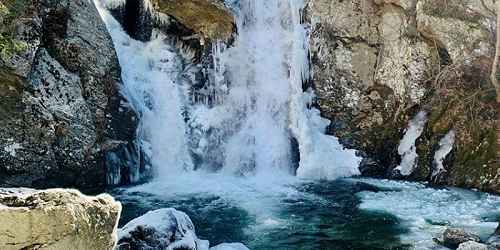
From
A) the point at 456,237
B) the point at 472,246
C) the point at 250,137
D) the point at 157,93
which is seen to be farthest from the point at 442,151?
the point at 157,93

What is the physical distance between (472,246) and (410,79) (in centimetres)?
740

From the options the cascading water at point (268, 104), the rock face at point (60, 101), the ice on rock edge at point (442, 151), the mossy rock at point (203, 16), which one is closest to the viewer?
the rock face at point (60, 101)

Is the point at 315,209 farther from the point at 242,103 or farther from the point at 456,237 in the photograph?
the point at 242,103

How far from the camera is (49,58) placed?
14.6m

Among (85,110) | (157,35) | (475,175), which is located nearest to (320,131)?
(475,175)

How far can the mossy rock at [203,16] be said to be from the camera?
16794 millimetres

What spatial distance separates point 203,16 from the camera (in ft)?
56.3

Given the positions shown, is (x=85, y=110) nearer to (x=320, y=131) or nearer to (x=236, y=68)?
(x=236, y=68)

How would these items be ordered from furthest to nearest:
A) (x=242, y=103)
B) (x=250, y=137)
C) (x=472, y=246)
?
(x=242, y=103) < (x=250, y=137) < (x=472, y=246)

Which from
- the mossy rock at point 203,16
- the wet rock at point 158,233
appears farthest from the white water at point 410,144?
the wet rock at point 158,233

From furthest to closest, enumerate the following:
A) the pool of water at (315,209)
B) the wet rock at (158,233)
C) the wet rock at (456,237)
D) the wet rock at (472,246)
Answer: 1. the pool of water at (315,209)
2. the wet rock at (456,237)
3. the wet rock at (472,246)
4. the wet rock at (158,233)

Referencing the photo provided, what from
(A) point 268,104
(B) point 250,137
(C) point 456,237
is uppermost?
(A) point 268,104

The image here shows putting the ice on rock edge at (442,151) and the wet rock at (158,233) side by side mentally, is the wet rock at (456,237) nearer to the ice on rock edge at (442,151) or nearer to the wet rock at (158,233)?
the wet rock at (158,233)

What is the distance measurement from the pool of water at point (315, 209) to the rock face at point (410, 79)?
111cm
